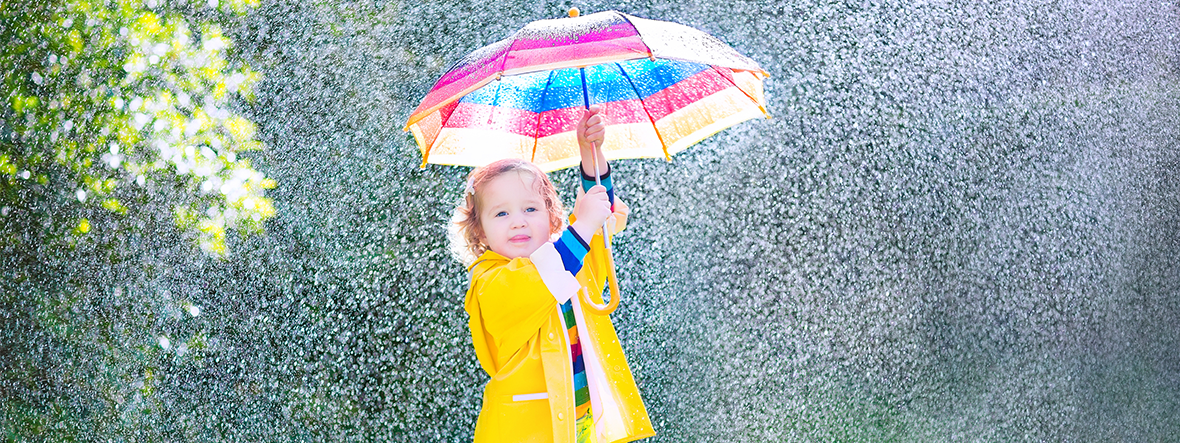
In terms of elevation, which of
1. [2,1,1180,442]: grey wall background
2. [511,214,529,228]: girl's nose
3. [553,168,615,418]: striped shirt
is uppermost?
[511,214,529,228]: girl's nose

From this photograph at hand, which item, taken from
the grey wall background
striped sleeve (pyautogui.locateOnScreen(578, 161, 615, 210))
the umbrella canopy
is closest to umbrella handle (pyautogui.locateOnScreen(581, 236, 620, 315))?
striped sleeve (pyautogui.locateOnScreen(578, 161, 615, 210))

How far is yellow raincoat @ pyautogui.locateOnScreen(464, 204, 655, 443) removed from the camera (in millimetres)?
1598

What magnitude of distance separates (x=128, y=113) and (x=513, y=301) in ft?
6.54

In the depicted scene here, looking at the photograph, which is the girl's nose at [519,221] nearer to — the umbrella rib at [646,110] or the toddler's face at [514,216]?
the toddler's face at [514,216]

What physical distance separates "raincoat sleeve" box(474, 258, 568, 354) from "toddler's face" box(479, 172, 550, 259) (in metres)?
0.05

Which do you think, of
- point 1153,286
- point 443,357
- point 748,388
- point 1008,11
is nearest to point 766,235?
point 748,388

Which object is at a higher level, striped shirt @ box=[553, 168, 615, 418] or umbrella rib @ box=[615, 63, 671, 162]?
umbrella rib @ box=[615, 63, 671, 162]

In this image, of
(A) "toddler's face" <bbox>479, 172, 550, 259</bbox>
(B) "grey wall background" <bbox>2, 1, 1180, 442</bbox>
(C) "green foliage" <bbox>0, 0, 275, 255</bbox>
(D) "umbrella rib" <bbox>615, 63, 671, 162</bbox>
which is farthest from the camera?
(C) "green foliage" <bbox>0, 0, 275, 255</bbox>

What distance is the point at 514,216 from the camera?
168cm

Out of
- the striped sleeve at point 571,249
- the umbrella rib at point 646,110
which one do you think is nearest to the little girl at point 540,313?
the striped sleeve at point 571,249

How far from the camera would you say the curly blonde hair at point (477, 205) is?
1.72 meters

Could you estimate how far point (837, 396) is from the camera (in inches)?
110

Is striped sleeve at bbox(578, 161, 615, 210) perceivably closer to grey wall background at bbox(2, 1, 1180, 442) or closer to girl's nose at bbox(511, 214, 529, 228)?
girl's nose at bbox(511, 214, 529, 228)

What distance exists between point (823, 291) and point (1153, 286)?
1665mm
